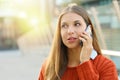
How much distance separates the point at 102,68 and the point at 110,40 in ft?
22.4

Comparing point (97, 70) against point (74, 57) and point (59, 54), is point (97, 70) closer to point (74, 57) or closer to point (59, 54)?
point (74, 57)

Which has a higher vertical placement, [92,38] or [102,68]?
[92,38]

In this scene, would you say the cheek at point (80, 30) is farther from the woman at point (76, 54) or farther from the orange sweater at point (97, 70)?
the orange sweater at point (97, 70)

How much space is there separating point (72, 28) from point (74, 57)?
228mm

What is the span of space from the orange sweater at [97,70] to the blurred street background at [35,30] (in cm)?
505

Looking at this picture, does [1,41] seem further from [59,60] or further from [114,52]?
[59,60]

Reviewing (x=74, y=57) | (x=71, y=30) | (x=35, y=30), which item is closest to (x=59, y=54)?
(x=74, y=57)

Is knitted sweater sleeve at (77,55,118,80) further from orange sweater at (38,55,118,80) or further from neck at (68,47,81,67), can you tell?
neck at (68,47,81,67)

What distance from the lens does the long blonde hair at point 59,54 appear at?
7.63 feet

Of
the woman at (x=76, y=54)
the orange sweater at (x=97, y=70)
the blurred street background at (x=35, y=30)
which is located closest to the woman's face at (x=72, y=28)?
the woman at (x=76, y=54)

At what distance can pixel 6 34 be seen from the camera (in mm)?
31219

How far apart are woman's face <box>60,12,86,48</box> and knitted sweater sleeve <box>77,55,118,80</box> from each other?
0.16 metres

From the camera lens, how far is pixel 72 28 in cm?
225

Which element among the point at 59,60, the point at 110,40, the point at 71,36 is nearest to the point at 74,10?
the point at 71,36
